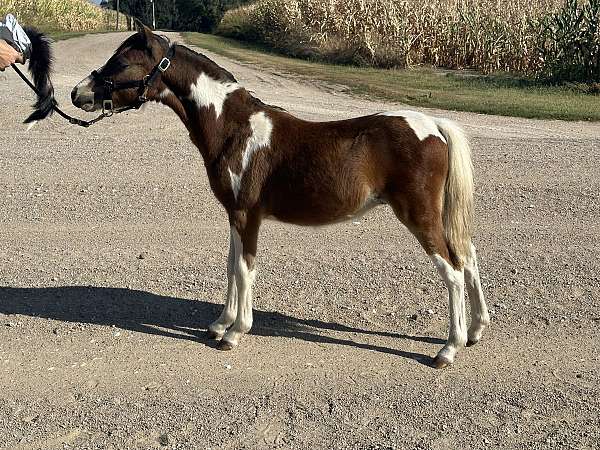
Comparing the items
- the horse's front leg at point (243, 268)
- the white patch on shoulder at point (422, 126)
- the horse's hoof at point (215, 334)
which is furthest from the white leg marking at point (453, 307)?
the horse's hoof at point (215, 334)

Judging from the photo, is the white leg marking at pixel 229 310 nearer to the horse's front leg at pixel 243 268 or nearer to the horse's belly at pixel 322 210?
the horse's front leg at pixel 243 268

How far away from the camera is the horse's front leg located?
5199mm

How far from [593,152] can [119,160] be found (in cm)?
694

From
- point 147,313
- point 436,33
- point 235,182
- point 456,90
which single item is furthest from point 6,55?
point 436,33

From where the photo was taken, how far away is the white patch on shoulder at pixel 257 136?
515 cm

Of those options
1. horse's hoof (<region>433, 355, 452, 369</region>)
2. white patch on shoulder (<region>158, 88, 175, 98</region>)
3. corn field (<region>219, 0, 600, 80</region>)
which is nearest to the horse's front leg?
white patch on shoulder (<region>158, 88, 175, 98</region>)

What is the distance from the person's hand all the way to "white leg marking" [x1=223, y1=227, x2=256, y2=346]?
2081 millimetres

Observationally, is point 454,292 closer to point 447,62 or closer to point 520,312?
point 520,312

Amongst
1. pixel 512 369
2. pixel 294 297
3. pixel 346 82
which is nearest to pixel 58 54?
pixel 346 82

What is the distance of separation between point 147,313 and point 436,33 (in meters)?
20.1

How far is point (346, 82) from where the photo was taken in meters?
19.8

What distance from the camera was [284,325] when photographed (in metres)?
5.73

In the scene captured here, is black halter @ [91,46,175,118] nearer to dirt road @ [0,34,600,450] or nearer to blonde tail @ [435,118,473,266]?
dirt road @ [0,34,600,450]

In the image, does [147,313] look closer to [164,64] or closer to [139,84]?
[139,84]
